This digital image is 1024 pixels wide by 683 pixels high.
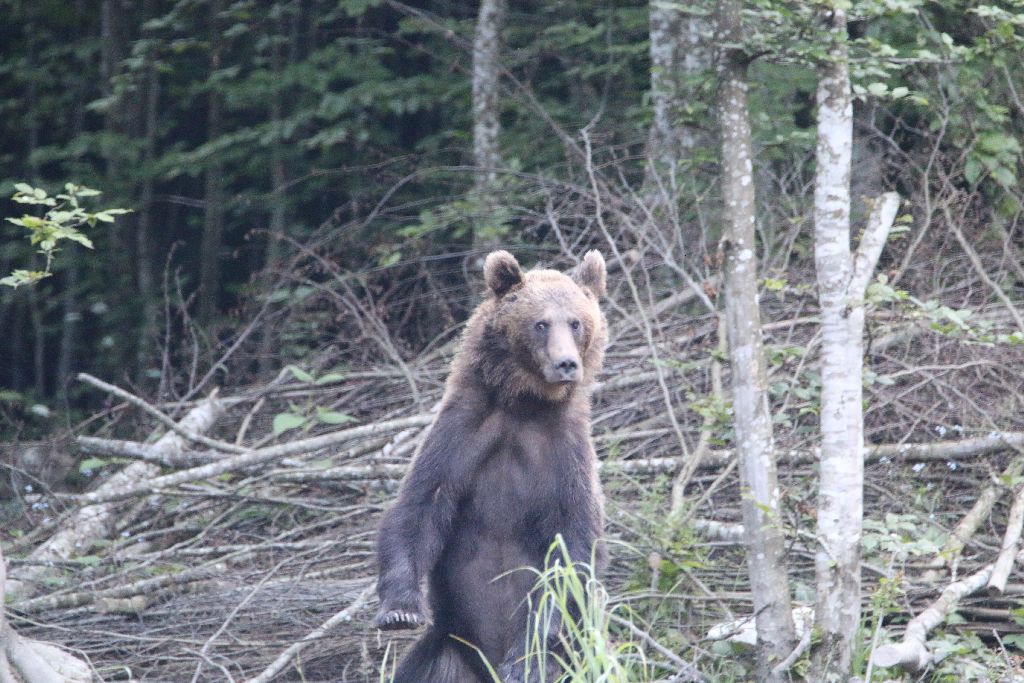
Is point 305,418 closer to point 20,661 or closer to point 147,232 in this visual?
point 20,661

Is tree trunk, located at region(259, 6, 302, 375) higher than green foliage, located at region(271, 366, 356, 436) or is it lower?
higher

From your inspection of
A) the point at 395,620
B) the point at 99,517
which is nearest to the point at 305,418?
the point at 99,517

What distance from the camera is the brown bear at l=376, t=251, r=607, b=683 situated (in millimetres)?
5035

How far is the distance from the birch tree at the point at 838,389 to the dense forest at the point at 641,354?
0.01 meters

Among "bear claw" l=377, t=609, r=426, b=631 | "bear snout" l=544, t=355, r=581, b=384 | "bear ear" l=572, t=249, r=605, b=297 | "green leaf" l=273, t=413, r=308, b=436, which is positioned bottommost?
"green leaf" l=273, t=413, r=308, b=436

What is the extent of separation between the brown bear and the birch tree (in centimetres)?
98

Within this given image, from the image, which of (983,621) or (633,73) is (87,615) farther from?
(633,73)

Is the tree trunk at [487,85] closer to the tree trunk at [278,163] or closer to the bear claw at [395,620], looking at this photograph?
the tree trunk at [278,163]

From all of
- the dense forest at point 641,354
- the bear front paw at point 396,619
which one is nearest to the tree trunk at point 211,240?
the dense forest at point 641,354

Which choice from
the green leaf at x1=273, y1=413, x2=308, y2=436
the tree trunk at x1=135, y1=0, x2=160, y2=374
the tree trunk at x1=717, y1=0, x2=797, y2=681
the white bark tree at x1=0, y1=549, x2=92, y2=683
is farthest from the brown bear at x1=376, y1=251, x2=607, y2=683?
the tree trunk at x1=135, y1=0, x2=160, y2=374

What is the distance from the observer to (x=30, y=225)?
503 centimetres

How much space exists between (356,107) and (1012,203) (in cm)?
575

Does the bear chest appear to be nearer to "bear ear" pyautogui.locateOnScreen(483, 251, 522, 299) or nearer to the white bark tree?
"bear ear" pyautogui.locateOnScreen(483, 251, 522, 299)

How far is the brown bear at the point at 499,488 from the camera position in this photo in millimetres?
5035
